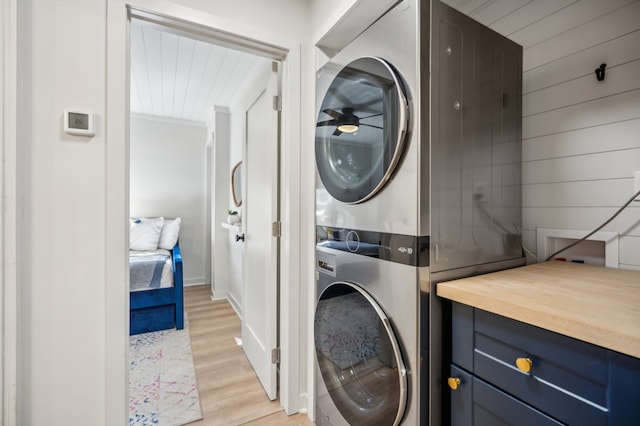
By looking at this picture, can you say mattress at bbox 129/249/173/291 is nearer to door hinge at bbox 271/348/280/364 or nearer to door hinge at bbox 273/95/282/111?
door hinge at bbox 271/348/280/364

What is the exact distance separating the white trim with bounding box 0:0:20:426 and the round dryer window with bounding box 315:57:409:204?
1.20m

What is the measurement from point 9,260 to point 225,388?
4.66ft

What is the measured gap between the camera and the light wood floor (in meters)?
1.63

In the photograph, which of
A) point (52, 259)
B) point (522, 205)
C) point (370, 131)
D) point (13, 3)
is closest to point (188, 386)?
point (52, 259)

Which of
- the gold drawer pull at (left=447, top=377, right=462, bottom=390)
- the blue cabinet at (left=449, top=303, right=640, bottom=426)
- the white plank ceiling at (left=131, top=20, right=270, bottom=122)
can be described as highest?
the white plank ceiling at (left=131, top=20, right=270, bottom=122)

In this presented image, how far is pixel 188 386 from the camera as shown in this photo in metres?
1.93

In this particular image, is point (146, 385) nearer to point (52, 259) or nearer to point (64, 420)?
point (64, 420)

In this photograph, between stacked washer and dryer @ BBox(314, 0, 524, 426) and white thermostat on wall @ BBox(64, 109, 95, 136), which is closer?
A: stacked washer and dryer @ BBox(314, 0, 524, 426)

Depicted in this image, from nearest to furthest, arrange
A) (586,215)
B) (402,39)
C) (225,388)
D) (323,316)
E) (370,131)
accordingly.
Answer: (402,39) < (370,131) < (586,215) < (323,316) < (225,388)

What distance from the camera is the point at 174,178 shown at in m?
4.41

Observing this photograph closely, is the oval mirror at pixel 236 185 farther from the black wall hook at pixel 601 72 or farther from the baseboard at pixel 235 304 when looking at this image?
the black wall hook at pixel 601 72

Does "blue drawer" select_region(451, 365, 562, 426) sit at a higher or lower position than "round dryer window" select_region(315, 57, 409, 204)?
lower

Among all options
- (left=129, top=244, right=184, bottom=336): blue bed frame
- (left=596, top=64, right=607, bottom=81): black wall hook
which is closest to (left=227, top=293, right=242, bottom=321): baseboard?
Result: (left=129, top=244, right=184, bottom=336): blue bed frame

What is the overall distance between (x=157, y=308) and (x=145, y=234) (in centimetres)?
128
